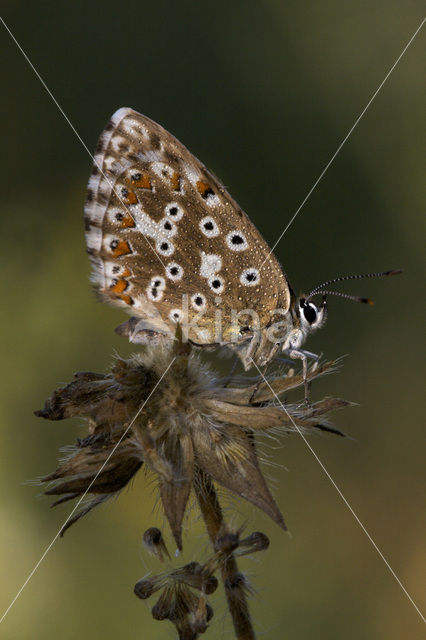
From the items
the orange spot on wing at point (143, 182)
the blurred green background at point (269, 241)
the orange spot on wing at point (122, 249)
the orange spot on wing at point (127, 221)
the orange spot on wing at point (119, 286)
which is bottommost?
the blurred green background at point (269, 241)

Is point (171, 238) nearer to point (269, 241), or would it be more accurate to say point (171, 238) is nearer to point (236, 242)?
point (236, 242)

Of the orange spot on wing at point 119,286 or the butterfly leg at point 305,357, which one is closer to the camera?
the butterfly leg at point 305,357

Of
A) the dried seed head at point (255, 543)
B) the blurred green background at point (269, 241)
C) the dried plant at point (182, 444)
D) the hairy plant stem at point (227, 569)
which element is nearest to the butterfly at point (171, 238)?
the dried plant at point (182, 444)

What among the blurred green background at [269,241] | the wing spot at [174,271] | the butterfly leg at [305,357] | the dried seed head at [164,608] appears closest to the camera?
the dried seed head at [164,608]

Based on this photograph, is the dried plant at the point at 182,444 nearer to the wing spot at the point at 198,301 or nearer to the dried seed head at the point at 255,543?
the dried seed head at the point at 255,543

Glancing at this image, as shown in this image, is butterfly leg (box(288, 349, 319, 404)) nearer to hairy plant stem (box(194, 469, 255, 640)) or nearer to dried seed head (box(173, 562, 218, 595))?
hairy plant stem (box(194, 469, 255, 640))

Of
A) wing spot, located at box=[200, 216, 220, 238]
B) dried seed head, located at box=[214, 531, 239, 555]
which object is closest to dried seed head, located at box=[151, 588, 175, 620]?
dried seed head, located at box=[214, 531, 239, 555]
